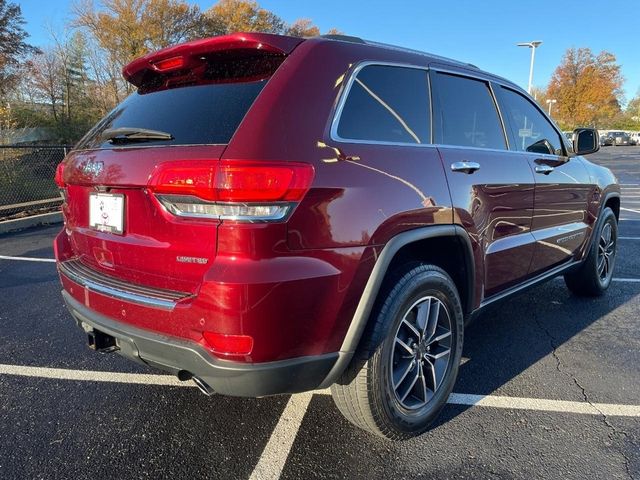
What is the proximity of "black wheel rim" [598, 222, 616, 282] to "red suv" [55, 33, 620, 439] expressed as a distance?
89.6 inches

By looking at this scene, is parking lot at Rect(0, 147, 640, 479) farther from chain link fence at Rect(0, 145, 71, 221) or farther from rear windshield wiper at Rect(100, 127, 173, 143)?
chain link fence at Rect(0, 145, 71, 221)

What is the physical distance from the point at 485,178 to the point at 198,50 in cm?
168

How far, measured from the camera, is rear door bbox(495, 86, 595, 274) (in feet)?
11.0

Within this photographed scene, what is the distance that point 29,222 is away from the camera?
338 inches

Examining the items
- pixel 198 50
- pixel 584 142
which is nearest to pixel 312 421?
pixel 198 50

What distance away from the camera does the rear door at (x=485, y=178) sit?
258cm

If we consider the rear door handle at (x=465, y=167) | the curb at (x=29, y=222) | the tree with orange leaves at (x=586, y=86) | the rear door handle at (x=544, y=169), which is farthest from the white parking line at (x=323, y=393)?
the tree with orange leaves at (x=586, y=86)

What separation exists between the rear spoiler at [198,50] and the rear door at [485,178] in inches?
38.7

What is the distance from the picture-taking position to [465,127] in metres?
2.82

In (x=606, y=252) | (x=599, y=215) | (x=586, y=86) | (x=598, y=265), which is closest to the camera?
(x=599, y=215)

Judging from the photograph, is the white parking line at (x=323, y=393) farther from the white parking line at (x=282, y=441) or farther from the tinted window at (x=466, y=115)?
the tinted window at (x=466, y=115)

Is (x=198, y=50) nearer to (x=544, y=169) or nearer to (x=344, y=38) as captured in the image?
(x=344, y=38)

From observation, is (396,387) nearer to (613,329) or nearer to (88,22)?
(613,329)

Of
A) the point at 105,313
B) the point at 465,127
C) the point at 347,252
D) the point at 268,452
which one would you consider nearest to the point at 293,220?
the point at 347,252
